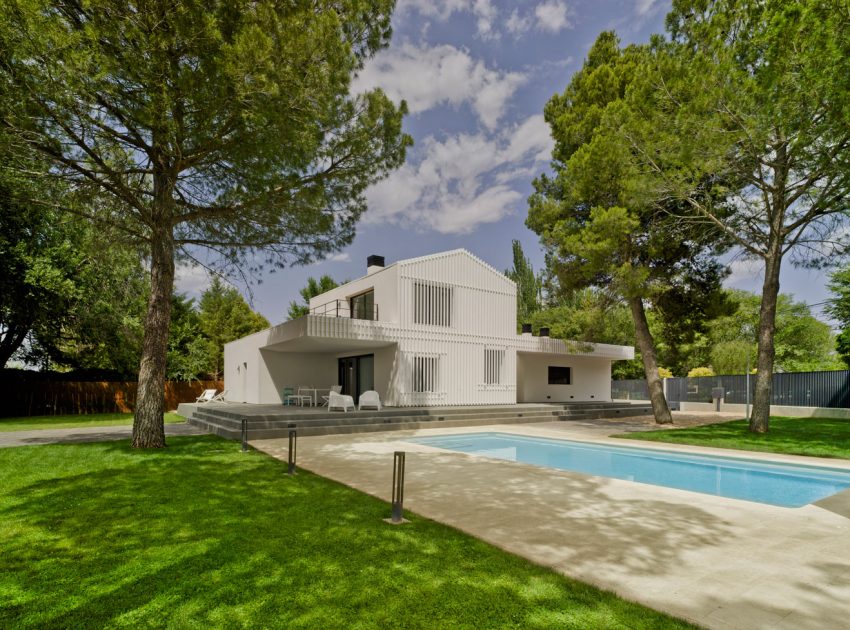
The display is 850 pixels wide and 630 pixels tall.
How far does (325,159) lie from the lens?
417 inches

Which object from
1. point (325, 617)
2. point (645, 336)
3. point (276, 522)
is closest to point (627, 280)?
point (645, 336)

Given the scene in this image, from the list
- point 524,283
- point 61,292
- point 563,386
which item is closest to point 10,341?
point 61,292

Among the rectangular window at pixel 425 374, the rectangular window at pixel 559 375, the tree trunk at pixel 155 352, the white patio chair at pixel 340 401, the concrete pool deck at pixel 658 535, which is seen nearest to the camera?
the concrete pool deck at pixel 658 535

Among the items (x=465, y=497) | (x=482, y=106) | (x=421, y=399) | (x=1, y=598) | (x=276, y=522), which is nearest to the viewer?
(x=1, y=598)

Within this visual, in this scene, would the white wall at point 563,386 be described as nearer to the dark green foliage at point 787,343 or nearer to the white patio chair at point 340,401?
the white patio chair at point 340,401

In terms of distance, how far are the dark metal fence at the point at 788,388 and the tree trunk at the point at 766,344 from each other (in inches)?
363

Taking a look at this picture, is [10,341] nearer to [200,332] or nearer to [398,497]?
[200,332]

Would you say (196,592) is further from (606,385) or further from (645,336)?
(606,385)

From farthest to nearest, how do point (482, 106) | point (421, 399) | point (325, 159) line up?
point (482, 106) → point (421, 399) → point (325, 159)

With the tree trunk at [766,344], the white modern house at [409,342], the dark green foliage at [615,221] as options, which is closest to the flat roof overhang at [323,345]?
the white modern house at [409,342]

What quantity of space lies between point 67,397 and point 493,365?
20.1 meters

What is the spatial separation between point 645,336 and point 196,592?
1620cm

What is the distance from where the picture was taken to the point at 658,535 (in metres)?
4.61

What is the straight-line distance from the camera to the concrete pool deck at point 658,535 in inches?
125
